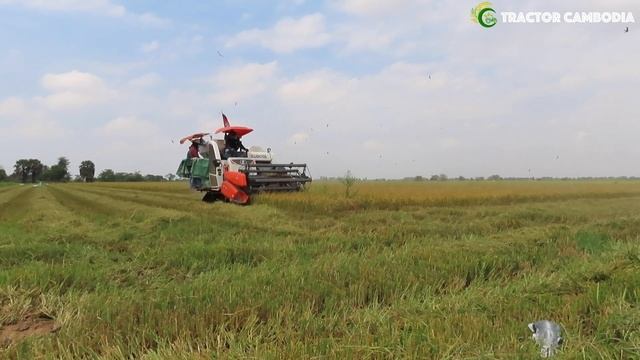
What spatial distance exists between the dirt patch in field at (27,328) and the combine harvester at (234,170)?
10.4 m

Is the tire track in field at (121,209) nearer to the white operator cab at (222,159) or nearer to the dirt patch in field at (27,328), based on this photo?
the white operator cab at (222,159)

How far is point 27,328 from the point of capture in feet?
11.7

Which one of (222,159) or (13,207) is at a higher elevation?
(222,159)

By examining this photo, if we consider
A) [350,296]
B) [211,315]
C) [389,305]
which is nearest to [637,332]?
[389,305]

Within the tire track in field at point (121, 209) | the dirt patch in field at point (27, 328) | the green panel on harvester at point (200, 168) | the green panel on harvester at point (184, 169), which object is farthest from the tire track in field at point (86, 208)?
the dirt patch in field at point (27, 328)

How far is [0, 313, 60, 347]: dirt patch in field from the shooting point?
334cm

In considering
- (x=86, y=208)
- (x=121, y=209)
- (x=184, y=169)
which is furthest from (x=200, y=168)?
(x=86, y=208)

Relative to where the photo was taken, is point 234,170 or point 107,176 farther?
point 107,176

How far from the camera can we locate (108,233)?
8.61 m

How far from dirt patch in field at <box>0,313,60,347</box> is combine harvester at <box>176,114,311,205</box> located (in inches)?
408

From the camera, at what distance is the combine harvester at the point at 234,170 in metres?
14.4

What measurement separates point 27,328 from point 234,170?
36.1 ft

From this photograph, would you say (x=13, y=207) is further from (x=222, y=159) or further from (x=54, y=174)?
(x=54, y=174)

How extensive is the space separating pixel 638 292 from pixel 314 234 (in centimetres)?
568
